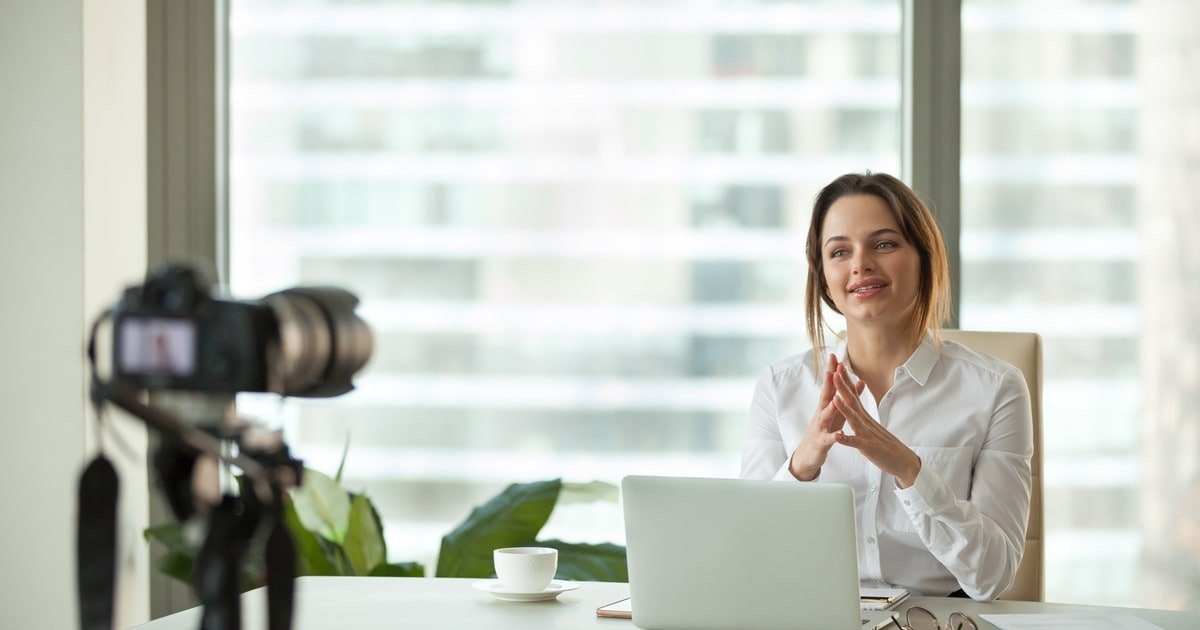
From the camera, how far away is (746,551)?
4.32 feet

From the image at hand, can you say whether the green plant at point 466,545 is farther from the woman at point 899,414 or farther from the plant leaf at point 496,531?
the woman at point 899,414

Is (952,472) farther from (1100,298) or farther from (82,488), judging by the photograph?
(82,488)

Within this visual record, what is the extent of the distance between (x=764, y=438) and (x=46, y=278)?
1838 mm

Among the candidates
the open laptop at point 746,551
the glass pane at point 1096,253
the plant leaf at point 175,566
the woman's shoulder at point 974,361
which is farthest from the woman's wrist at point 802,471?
the plant leaf at point 175,566

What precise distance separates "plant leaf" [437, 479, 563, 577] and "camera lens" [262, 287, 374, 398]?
162cm

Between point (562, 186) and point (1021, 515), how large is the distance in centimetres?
147

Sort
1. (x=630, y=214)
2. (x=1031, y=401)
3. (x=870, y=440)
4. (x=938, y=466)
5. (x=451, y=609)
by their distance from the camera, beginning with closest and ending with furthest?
(x=451, y=609)
(x=870, y=440)
(x=938, y=466)
(x=1031, y=401)
(x=630, y=214)

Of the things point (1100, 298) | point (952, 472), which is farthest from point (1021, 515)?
point (1100, 298)

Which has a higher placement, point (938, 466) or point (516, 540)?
point (938, 466)

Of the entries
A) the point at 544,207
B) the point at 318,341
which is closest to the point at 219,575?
the point at 318,341

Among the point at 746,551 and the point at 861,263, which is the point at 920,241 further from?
the point at 746,551

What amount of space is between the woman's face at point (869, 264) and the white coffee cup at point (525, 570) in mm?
771

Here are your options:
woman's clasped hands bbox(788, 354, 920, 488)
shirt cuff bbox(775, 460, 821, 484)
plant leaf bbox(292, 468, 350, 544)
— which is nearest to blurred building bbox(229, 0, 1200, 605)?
plant leaf bbox(292, 468, 350, 544)

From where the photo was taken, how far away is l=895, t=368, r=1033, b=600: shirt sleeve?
175cm
